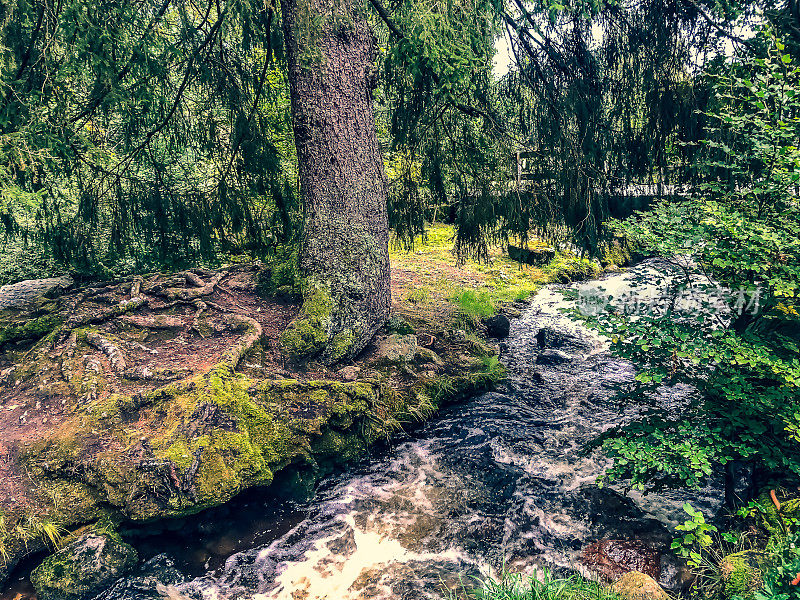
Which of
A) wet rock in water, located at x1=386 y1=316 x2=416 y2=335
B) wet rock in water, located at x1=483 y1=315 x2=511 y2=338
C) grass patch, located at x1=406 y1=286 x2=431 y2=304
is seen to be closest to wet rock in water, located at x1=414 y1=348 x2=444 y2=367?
wet rock in water, located at x1=386 y1=316 x2=416 y2=335

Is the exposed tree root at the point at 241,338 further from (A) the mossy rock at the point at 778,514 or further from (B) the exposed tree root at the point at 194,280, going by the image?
(A) the mossy rock at the point at 778,514

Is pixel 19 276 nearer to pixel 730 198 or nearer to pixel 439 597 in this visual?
pixel 439 597

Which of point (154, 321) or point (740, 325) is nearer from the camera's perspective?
point (740, 325)

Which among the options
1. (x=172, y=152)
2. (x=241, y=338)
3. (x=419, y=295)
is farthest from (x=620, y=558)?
(x=172, y=152)

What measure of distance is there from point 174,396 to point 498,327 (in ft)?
16.1

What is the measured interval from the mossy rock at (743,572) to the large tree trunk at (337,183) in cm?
387

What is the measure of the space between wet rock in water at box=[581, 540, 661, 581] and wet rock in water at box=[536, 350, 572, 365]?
344 cm

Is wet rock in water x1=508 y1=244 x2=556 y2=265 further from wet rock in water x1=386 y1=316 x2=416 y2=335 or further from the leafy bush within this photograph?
wet rock in water x1=386 y1=316 x2=416 y2=335

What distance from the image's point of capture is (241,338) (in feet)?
17.8

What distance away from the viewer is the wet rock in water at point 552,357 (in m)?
7.11

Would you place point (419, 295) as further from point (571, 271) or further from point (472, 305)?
point (571, 271)

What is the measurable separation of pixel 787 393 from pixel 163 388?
4.86 meters

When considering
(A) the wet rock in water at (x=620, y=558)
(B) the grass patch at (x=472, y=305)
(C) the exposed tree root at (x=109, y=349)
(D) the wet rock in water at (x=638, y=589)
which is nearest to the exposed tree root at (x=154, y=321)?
(C) the exposed tree root at (x=109, y=349)

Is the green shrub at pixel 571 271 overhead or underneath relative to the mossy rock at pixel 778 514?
overhead
